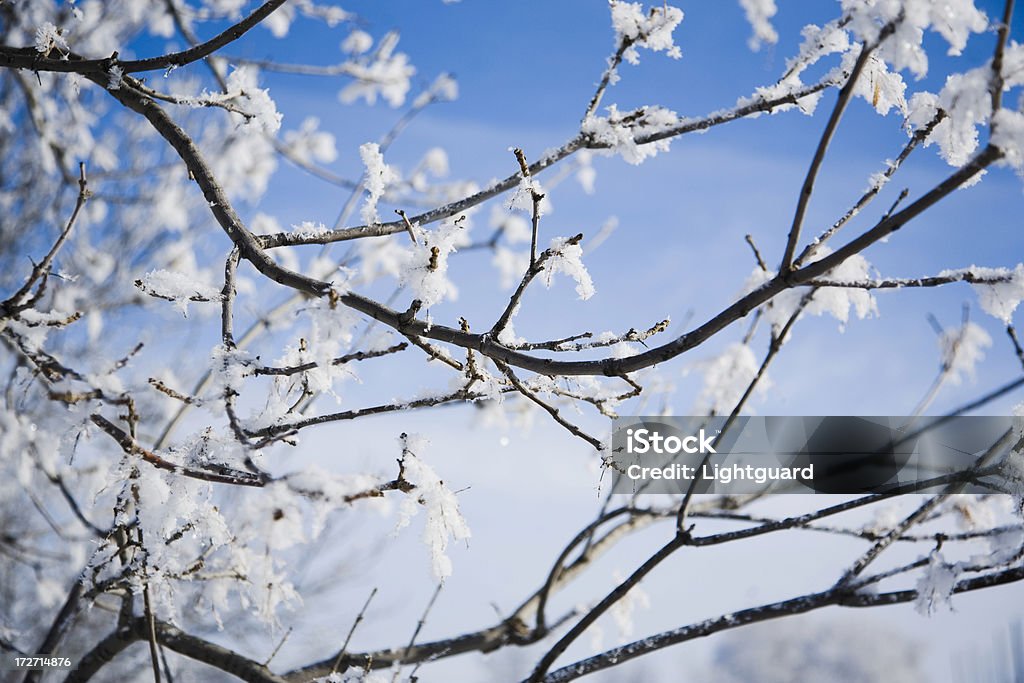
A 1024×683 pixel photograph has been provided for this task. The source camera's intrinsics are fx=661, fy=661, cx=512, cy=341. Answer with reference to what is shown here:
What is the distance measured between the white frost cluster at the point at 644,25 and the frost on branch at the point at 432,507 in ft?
3.47

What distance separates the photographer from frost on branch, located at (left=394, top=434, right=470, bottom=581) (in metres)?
1.07

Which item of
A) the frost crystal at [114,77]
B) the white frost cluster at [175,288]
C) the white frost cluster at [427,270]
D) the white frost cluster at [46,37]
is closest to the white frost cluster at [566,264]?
the white frost cluster at [427,270]

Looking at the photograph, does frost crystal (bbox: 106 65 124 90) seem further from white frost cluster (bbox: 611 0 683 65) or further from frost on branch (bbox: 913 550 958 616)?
frost on branch (bbox: 913 550 958 616)

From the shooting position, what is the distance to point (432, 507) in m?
1.08

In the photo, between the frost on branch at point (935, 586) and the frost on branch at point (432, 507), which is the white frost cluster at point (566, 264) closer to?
the frost on branch at point (432, 507)

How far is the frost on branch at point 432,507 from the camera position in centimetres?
107

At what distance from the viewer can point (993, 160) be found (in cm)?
83

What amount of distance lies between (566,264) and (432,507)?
0.46m

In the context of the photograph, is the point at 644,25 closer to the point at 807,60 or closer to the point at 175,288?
the point at 807,60

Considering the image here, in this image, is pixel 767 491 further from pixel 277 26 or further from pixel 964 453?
pixel 277 26

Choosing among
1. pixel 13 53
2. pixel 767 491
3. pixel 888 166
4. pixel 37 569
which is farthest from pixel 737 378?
pixel 37 569

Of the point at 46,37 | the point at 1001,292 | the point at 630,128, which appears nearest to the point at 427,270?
the point at 630,128

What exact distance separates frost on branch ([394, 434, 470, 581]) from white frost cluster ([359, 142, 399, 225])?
49 cm

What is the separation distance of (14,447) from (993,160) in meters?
3.64
